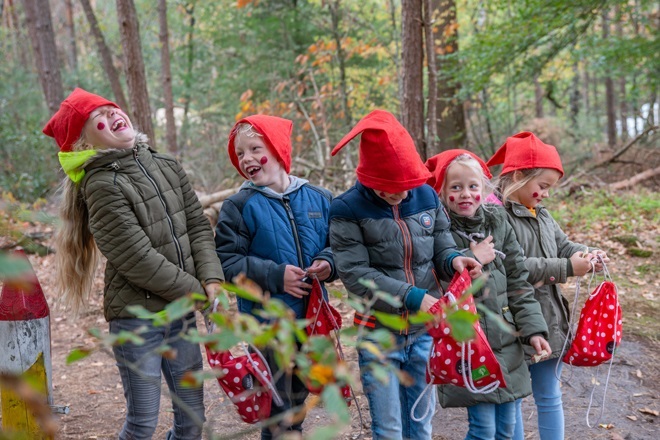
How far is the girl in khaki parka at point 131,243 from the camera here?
2592 mm

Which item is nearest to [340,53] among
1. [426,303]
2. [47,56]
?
[47,56]

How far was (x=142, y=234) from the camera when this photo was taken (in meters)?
2.61

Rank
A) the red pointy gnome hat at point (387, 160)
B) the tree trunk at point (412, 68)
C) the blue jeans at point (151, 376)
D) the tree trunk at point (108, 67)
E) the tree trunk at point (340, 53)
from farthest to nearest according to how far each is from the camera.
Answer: the tree trunk at point (340, 53) → the tree trunk at point (108, 67) → the tree trunk at point (412, 68) → the blue jeans at point (151, 376) → the red pointy gnome hat at point (387, 160)

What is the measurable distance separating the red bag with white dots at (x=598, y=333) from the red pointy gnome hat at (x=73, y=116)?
2567mm

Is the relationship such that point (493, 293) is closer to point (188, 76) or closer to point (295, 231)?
point (295, 231)

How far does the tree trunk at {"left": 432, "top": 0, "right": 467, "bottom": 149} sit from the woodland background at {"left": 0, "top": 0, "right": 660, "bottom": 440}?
0.03 meters

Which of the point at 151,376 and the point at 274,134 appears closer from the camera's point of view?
the point at 151,376

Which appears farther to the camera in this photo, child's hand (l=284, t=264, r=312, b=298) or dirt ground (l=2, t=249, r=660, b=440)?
dirt ground (l=2, t=249, r=660, b=440)

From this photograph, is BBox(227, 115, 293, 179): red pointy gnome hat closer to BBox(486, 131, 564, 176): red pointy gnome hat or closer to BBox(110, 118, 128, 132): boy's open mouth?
BBox(110, 118, 128, 132): boy's open mouth

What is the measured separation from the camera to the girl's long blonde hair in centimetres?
272

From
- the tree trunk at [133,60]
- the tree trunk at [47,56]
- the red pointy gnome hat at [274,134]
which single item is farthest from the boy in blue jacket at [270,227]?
the tree trunk at [47,56]

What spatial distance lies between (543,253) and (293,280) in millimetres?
1369

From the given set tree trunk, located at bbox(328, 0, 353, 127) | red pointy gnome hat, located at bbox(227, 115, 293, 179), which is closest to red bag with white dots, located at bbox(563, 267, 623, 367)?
red pointy gnome hat, located at bbox(227, 115, 293, 179)

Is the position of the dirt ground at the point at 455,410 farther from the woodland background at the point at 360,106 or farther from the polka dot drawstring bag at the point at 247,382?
the polka dot drawstring bag at the point at 247,382
